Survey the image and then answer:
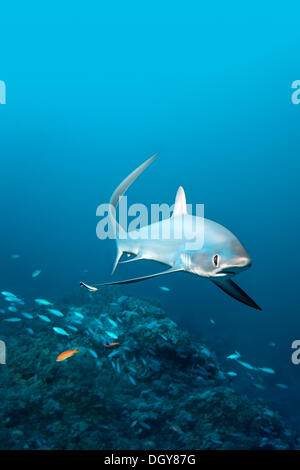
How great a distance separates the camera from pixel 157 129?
123 meters

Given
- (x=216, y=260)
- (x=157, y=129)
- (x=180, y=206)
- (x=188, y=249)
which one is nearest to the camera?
(x=216, y=260)

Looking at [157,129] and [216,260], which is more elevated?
[157,129]

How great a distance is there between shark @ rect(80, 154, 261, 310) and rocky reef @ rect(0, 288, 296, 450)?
4.33m

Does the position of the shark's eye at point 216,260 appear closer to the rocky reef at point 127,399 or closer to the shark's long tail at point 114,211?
the shark's long tail at point 114,211

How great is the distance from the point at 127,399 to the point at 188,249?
5.99 m

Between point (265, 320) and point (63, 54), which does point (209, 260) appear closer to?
point (265, 320)

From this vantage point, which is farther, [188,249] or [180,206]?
[180,206]

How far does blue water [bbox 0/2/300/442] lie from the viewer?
81625 millimetres

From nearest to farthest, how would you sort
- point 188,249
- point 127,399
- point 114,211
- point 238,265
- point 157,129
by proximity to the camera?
point 238,265 < point 188,249 < point 114,211 < point 127,399 < point 157,129

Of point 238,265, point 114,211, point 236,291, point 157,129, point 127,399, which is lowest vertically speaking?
point 127,399

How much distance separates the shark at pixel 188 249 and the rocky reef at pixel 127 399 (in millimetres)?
4333

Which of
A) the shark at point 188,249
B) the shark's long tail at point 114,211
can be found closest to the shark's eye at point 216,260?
the shark at point 188,249

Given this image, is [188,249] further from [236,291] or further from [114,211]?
[114,211]

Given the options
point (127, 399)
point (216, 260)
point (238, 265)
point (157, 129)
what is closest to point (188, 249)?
point (216, 260)
